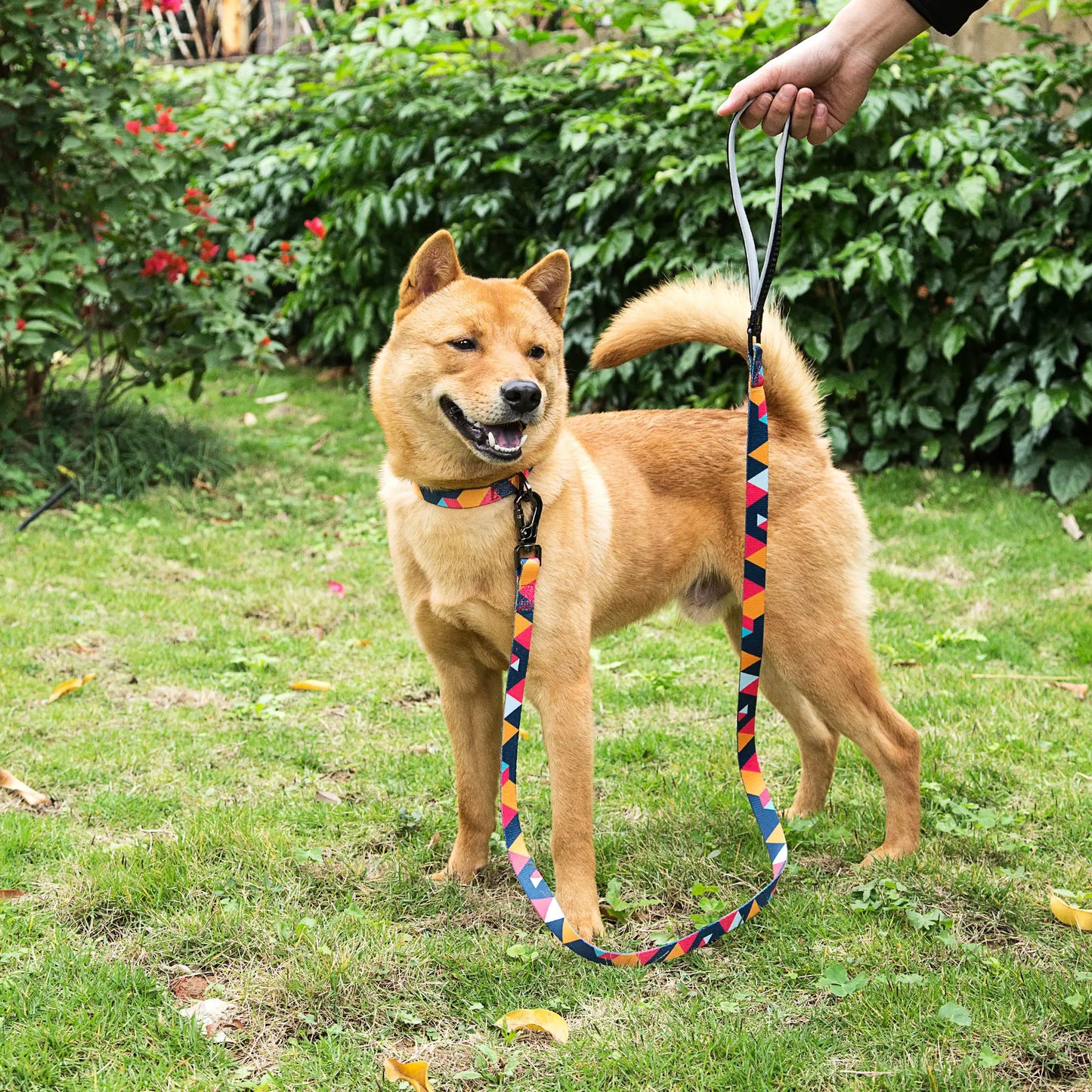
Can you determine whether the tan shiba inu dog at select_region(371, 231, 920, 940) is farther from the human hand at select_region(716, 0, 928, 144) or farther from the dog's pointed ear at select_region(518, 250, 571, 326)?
the human hand at select_region(716, 0, 928, 144)

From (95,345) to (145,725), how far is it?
3.92m

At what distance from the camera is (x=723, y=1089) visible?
83.7 inches

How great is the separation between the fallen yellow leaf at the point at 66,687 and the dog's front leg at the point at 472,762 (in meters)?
1.79

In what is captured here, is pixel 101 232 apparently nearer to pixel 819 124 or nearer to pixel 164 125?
pixel 164 125

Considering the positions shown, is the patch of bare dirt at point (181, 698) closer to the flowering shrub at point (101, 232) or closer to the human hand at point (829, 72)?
the flowering shrub at point (101, 232)

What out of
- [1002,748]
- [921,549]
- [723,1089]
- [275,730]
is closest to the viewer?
[723,1089]

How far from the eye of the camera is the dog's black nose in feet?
8.59

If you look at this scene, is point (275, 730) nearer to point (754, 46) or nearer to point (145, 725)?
point (145, 725)

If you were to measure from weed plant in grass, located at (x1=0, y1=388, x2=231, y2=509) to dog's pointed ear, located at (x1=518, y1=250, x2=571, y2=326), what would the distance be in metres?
4.20

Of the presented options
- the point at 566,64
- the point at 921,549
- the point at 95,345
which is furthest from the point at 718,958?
the point at 566,64

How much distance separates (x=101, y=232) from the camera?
6.38m

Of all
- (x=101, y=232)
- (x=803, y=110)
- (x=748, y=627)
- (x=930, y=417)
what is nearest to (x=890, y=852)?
(x=748, y=627)

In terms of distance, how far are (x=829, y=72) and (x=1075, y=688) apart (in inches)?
102

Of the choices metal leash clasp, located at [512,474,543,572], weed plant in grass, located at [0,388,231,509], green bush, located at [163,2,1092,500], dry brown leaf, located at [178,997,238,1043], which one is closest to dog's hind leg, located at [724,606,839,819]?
metal leash clasp, located at [512,474,543,572]
